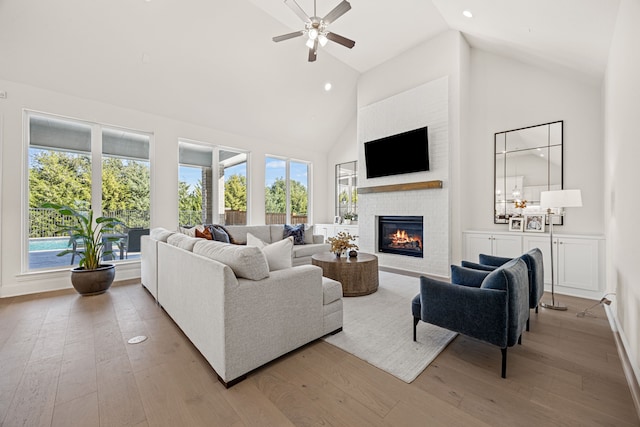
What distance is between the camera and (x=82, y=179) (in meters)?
4.33

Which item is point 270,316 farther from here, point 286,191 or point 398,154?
point 286,191

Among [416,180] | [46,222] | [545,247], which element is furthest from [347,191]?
[46,222]

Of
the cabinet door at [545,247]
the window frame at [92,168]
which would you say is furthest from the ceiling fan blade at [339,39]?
the cabinet door at [545,247]

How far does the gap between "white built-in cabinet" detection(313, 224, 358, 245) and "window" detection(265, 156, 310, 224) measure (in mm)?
521

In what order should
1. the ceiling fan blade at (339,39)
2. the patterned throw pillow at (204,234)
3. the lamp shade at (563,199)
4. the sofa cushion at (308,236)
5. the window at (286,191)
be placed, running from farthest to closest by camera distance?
the window at (286,191) < the sofa cushion at (308,236) < the patterned throw pillow at (204,234) < the ceiling fan blade at (339,39) < the lamp shade at (563,199)

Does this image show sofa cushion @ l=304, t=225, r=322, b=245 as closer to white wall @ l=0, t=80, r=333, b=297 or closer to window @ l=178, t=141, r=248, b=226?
white wall @ l=0, t=80, r=333, b=297

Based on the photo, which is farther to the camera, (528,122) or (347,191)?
(347,191)

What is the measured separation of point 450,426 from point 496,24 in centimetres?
469

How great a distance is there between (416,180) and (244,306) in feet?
14.1

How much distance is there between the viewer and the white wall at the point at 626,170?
194 cm

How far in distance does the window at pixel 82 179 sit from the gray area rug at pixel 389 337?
4.18 meters

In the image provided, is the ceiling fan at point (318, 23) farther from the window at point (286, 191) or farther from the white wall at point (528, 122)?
the window at point (286, 191)

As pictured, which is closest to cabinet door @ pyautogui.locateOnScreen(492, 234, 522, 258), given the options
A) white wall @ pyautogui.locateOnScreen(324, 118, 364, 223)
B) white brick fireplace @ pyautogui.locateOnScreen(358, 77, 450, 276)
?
white brick fireplace @ pyautogui.locateOnScreen(358, 77, 450, 276)

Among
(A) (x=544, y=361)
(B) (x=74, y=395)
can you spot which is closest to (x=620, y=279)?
(A) (x=544, y=361)
